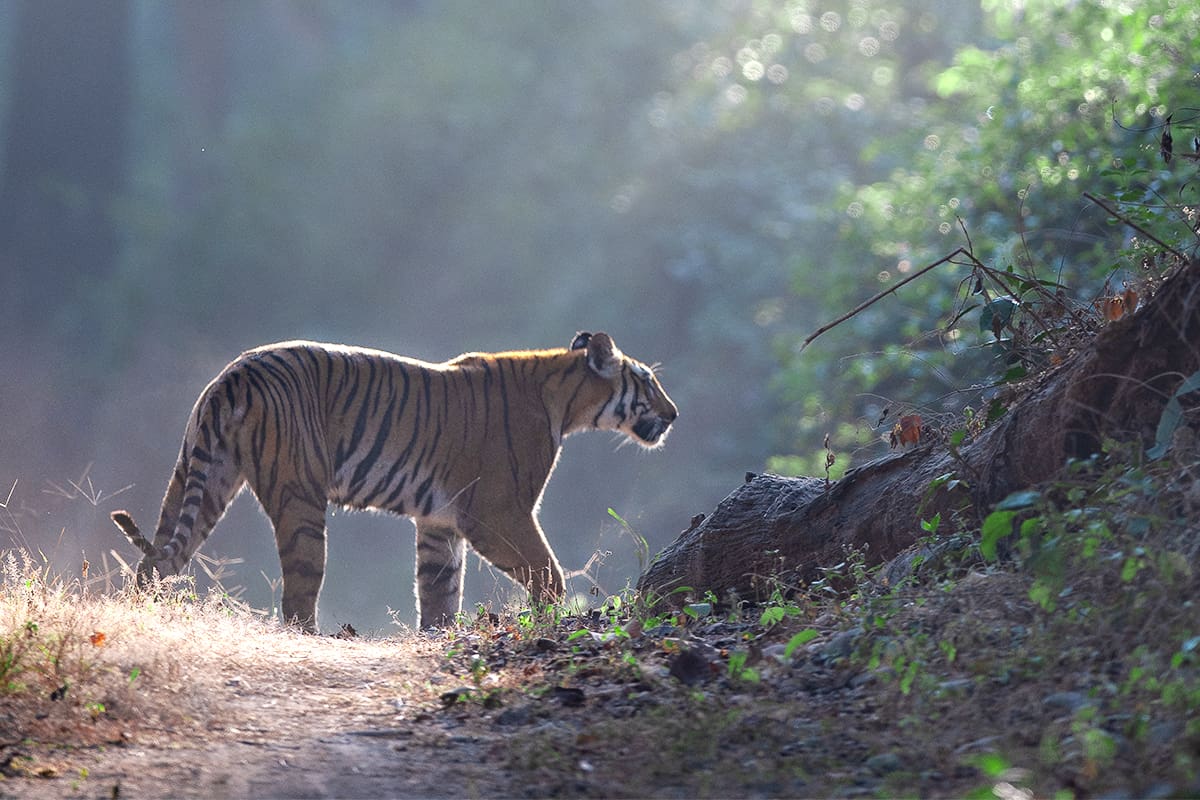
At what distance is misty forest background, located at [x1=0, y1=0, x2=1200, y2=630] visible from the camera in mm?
23734

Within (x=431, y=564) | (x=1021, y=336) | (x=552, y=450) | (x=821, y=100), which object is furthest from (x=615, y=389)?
(x=821, y=100)

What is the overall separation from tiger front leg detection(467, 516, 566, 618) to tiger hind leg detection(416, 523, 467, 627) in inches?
21.8

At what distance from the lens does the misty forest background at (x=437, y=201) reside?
23.7 meters

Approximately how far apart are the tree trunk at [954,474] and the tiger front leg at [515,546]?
6.20 ft

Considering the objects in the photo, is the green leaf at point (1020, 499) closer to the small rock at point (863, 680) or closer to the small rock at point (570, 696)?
the small rock at point (863, 680)

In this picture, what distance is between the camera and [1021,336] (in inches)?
199

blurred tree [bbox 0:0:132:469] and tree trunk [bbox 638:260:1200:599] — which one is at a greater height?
blurred tree [bbox 0:0:132:469]

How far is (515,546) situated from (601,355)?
1510 millimetres

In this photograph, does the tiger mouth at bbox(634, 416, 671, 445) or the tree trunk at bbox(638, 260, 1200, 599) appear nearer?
the tree trunk at bbox(638, 260, 1200, 599)

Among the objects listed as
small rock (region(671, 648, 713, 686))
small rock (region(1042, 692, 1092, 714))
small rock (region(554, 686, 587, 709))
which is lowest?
small rock (region(1042, 692, 1092, 714))

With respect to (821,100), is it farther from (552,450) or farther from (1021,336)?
(1021,336)

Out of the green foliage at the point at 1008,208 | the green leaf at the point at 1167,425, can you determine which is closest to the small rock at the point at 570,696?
the green leaf at the point at 1167,425

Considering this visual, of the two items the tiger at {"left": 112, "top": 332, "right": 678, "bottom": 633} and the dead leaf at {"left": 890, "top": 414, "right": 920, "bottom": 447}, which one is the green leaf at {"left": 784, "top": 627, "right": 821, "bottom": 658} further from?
the tiger at {"left": 112, "top": 332, "right": 678, "bottom": 633}

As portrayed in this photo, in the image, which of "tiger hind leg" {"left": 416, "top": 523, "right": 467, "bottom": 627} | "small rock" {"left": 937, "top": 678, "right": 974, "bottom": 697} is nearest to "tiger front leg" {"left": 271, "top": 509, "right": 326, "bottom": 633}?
"tiger hind leg" {"left": 416, "top": 523, "right": 467, "bottom": 627}
